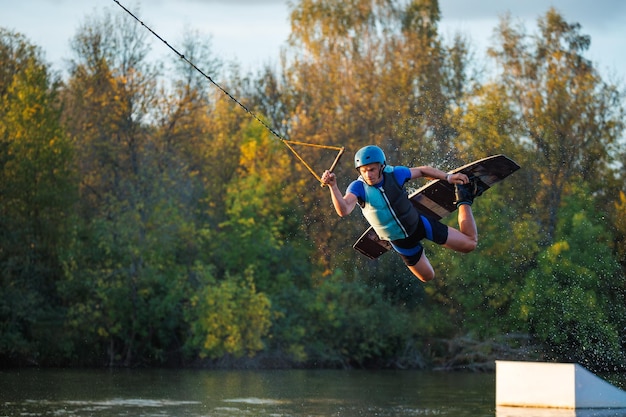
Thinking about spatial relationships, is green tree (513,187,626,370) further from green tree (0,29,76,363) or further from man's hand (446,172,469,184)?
man's hand (446,172,469,184)

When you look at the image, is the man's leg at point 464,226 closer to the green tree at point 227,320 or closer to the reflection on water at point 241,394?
the reflection on water at point 241,394

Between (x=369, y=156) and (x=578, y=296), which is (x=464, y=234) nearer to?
(x=369, y=156)

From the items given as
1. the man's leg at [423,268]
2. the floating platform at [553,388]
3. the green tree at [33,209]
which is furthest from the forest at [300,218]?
the man's leg at [423,268]

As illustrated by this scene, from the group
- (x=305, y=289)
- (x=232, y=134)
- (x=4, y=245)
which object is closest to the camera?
(x=4, y=245)

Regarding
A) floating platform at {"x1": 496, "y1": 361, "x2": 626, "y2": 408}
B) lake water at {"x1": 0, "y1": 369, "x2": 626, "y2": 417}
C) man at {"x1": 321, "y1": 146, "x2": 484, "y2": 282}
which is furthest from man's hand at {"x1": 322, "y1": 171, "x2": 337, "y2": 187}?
floating platform at {"x1": 496, "y1": 361, "x2": 626, "y2": 408}

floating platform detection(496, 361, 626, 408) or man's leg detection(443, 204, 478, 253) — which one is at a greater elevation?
man's leg detection(443, 204, 478, 253)

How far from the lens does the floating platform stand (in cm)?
1956

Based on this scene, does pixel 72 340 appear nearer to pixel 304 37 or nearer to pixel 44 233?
pixel 44 233

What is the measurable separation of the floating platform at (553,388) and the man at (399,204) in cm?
927

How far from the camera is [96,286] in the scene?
1236 inches

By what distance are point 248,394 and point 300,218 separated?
47.2 ft

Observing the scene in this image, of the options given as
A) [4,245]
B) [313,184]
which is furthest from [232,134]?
[4,245]

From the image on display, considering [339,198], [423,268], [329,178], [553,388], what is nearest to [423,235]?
[423,268]

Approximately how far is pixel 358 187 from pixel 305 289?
78.4ft
